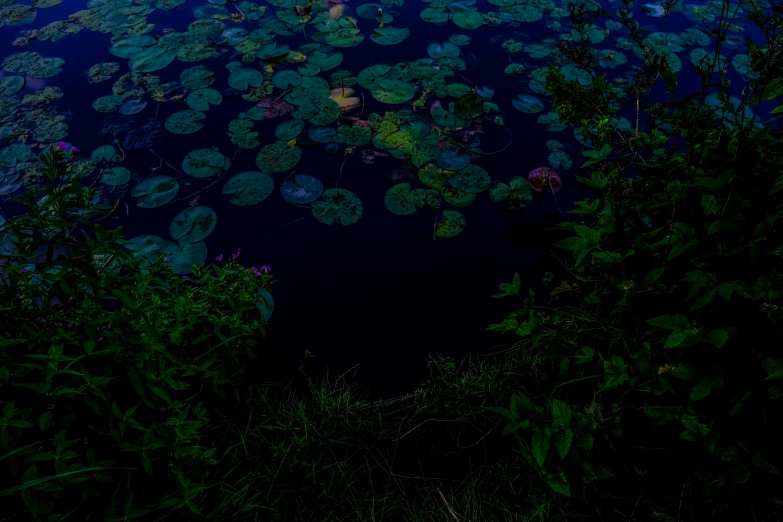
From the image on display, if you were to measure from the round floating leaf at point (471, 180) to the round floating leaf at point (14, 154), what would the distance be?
8.45 feet

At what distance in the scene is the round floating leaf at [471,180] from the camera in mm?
2762

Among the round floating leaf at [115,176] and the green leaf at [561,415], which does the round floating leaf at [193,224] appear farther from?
the green leaf at [561,415]

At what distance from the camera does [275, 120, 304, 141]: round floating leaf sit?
2.99 metres

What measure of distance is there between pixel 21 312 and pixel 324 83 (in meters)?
2.50

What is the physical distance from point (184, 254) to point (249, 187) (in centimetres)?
55

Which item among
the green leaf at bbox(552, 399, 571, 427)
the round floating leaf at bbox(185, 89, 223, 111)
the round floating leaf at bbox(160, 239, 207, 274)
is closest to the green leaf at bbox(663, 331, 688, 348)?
the green leaf at bbox(552, 399, 571, 427)

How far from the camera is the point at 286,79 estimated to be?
10.9 feet

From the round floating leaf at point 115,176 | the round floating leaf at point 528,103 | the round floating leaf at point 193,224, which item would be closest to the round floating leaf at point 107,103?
the round floating leaf at point 115,176

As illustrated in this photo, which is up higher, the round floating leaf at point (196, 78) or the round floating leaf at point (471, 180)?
the round floating leaf at point (196, 78)

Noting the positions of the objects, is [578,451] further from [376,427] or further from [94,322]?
[94,322]

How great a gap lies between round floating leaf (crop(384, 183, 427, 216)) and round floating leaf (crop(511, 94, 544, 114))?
3.37ft

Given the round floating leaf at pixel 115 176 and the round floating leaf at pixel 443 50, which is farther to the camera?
the round floating leaf at pixel 443 50

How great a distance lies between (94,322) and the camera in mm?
1265

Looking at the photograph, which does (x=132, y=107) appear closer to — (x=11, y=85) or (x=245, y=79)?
(x=245, y=79)
